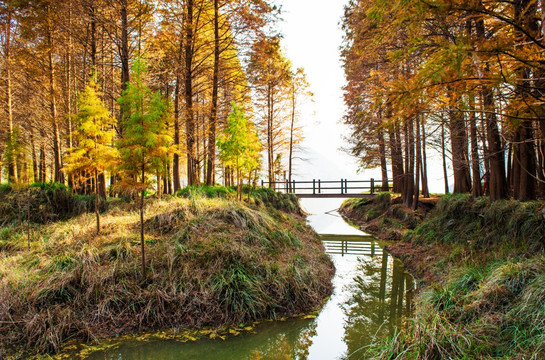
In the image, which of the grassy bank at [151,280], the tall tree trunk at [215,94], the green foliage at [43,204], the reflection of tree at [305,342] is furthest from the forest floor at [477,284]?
the green foliage at [43,204]

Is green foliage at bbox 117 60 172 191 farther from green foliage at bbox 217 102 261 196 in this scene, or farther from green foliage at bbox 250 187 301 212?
green foliage at bbox 250 187 301 212

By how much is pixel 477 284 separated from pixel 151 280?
4.99 meters

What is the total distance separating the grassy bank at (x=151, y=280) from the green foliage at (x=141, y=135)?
61.8 inches

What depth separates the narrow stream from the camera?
3.98 m

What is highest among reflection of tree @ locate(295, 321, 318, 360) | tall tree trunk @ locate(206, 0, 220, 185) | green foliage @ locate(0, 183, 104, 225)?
tall tree trunk @ locate(206, 0, 220, 185)

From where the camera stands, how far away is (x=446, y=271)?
18.7 feet

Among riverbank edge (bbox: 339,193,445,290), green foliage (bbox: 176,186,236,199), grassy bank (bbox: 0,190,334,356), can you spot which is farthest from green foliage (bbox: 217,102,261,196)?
riverbank edge (bbox: 339,193,445,290)

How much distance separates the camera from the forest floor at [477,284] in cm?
305

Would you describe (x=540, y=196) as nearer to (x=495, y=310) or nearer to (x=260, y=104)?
(x=495, y=310)

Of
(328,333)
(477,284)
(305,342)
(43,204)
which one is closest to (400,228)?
(477,284)

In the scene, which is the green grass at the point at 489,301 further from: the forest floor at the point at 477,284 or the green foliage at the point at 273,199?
the green foliage at the point at 273,199

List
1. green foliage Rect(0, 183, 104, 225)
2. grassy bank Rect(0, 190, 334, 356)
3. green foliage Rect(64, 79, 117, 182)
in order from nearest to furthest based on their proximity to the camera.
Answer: grassy bank Rect(0, 190, 334, 356), green foliage Rect(64, 79, 117, 182), green foliage Rect(0, 183, 104, 225)

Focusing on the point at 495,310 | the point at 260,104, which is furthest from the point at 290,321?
the point at 260,104

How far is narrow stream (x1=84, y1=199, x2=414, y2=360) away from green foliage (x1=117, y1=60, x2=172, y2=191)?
245 cm
